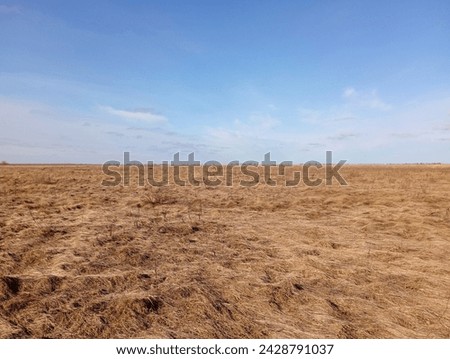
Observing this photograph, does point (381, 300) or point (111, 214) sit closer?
point (381, 300)

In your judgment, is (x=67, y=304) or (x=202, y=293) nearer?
(x=67, y=304)

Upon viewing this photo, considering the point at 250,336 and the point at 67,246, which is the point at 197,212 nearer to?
the point at 67,246

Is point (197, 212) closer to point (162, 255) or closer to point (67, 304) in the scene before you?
point (162, 255)

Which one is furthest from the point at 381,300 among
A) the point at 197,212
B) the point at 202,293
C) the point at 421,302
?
the point at 197,212

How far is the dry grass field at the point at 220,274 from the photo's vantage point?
420 centimetres

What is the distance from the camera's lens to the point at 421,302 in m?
5.01

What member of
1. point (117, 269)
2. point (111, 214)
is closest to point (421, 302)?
point (117, 269)

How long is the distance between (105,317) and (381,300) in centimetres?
407

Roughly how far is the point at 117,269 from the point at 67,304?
1505mm

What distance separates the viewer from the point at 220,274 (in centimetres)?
596

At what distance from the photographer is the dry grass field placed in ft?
13.8

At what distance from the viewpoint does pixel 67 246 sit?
286 inches
